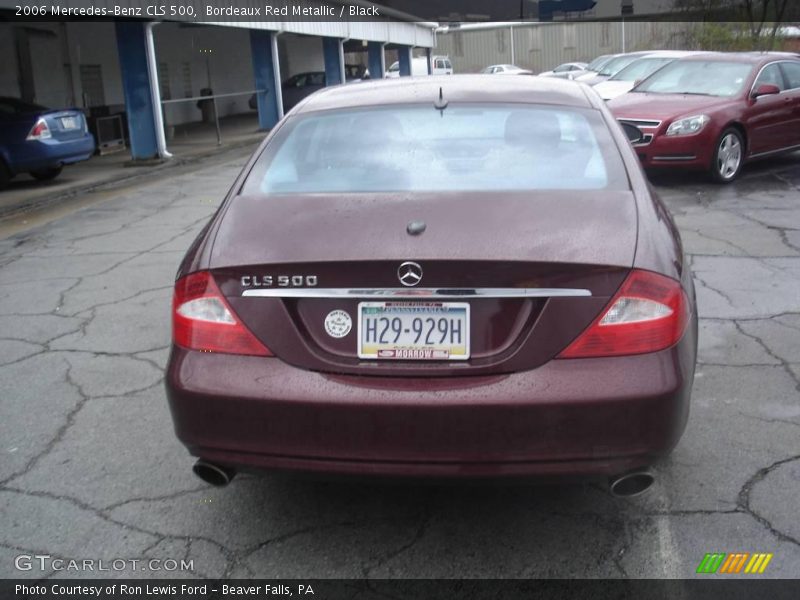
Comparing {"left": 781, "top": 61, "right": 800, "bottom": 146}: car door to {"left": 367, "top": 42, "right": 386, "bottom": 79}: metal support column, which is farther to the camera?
{"left": 367, "top": 42, "right": 386, "bottom": 79}: metal support column

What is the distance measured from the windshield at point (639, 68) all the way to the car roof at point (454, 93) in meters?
12.9

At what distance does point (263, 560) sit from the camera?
2.94m

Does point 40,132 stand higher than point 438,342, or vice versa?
point 40,132

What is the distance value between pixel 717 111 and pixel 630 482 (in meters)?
8.56

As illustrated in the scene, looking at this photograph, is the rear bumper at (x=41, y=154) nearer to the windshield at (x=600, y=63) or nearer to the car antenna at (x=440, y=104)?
the car antenna at (x=440, y=104)

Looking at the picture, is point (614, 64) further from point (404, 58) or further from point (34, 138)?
point (404, 58)

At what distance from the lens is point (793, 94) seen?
11.4m

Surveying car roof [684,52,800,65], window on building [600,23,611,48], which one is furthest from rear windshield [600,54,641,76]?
window on building [600,23,611,48]

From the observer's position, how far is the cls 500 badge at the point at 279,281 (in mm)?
2666

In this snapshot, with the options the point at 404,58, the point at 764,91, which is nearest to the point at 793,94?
the point at 764,91

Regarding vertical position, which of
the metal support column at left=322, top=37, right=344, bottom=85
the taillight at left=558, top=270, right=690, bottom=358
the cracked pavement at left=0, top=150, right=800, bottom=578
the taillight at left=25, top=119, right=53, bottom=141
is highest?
the metal support column at left=322, top=37, right=344, bottom=85

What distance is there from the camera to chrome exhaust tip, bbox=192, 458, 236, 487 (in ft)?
9.24

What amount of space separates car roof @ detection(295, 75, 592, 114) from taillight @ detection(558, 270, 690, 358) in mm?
1273

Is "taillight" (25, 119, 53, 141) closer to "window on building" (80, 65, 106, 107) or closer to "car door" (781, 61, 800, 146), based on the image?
"window on building" (80, 65, 106, 107)
